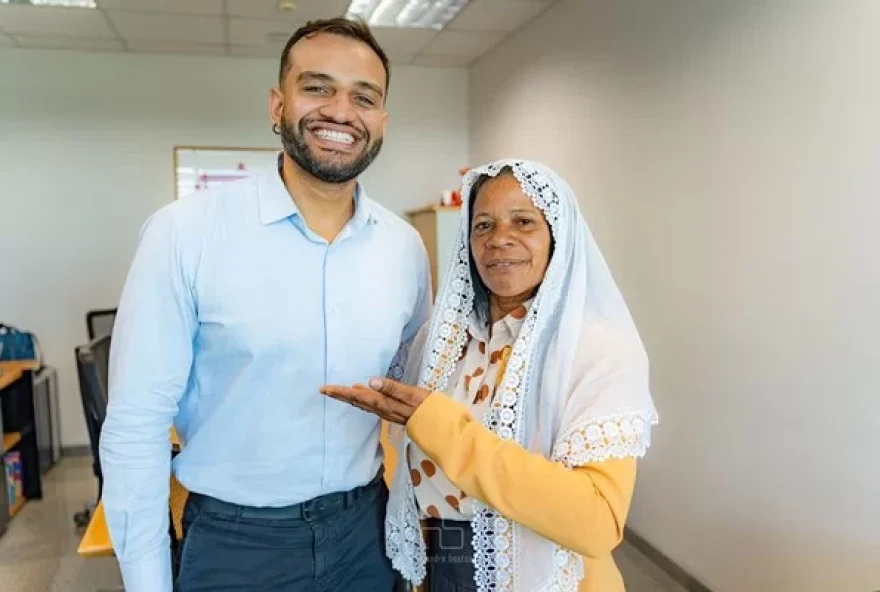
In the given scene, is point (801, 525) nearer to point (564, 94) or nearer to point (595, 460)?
point (595, 460)

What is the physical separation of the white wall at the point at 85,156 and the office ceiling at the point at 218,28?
0.15 m

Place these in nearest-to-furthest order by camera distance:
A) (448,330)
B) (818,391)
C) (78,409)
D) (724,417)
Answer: (448,330) < (818,391) < (724,417) < (78,409)

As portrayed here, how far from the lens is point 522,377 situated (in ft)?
4.06

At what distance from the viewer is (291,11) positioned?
12.4ft

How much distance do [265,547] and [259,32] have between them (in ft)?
11.9

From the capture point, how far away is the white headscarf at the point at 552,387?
1.15 metres

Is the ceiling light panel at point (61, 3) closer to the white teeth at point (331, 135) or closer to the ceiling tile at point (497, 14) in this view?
the ceiling tile at point (497, 14)

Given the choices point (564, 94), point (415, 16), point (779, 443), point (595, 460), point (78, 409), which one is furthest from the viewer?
point (78, 409)

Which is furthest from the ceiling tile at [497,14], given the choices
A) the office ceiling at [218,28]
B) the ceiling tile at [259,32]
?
the ceiling tile at [259,32]

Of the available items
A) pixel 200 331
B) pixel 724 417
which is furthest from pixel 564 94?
pixel 200 331

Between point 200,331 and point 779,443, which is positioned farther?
point 779,443

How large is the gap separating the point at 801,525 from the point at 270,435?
1.84 m

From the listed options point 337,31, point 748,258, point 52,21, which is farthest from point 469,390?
point 52,21

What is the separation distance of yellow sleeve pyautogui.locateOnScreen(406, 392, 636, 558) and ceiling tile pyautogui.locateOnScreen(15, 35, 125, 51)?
424 centimetres
